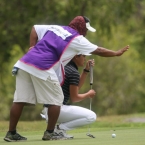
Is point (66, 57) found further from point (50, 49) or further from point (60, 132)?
point (60, 132)

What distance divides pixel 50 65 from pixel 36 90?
44cm

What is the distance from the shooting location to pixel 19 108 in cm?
1003

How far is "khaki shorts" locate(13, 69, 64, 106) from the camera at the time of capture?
981cm

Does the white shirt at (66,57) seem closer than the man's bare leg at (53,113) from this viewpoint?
Yes

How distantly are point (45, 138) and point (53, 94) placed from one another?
685 millimetres

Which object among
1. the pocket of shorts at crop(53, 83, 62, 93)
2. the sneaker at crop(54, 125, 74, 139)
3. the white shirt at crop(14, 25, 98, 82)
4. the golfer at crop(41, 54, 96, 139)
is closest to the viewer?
the white shirt at crop(14, 25, 98, 82)

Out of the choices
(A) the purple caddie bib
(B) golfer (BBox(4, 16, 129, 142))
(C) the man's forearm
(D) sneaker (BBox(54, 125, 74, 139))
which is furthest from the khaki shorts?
(C) the man's forearm

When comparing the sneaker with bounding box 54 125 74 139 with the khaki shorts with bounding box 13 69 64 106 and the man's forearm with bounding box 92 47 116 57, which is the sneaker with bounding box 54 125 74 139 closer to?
the khaki shorts with bounding box 13 69 64 106

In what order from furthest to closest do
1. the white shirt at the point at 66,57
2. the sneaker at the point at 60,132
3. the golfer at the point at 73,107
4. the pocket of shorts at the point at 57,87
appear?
the sneaker at the point at 60,132 < the golfer at the point at 73,107 < the pocket of shorts at the point at 57,87 < the white shirt at the point at 66,57

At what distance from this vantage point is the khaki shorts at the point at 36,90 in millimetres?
9812

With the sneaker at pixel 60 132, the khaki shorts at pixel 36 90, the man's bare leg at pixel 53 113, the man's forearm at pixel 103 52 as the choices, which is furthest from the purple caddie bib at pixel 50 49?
the sneaker at pixel 60 132

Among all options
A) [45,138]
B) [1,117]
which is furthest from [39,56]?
[1,117]

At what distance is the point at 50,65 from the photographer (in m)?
9.73

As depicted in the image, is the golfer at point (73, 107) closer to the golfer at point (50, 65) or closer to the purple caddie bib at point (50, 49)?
the golfer at point (50, 65)
